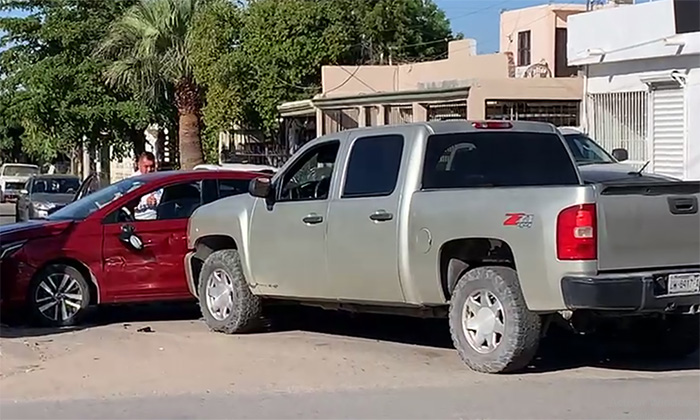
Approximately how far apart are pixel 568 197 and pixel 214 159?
26.6m

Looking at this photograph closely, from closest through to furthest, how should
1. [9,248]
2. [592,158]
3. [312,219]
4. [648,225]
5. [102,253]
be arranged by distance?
[648,225] < [312,219] < [9,248] < [102,253] < [592,158]

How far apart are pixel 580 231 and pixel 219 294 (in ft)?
14.4

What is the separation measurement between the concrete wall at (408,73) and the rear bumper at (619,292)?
2120 cm

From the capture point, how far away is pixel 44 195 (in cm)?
2778

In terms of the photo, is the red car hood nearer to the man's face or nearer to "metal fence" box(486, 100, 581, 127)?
the man's face

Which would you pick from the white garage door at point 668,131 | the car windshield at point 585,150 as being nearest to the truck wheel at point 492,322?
the car windshield at point 585,150

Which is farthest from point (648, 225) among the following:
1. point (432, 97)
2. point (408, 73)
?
point (408, 73)

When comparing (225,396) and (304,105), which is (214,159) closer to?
(304,105)

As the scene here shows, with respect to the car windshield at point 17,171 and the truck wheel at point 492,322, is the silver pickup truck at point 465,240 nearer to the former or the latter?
the truck wheel at point 492,322

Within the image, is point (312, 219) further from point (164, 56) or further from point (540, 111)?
point (164, 56)

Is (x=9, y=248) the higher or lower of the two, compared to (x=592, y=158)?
lower

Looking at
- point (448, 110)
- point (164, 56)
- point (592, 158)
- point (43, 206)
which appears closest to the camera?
point (592, 158)

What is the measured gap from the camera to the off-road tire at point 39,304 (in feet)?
38.0

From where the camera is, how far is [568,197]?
826 centimetres
